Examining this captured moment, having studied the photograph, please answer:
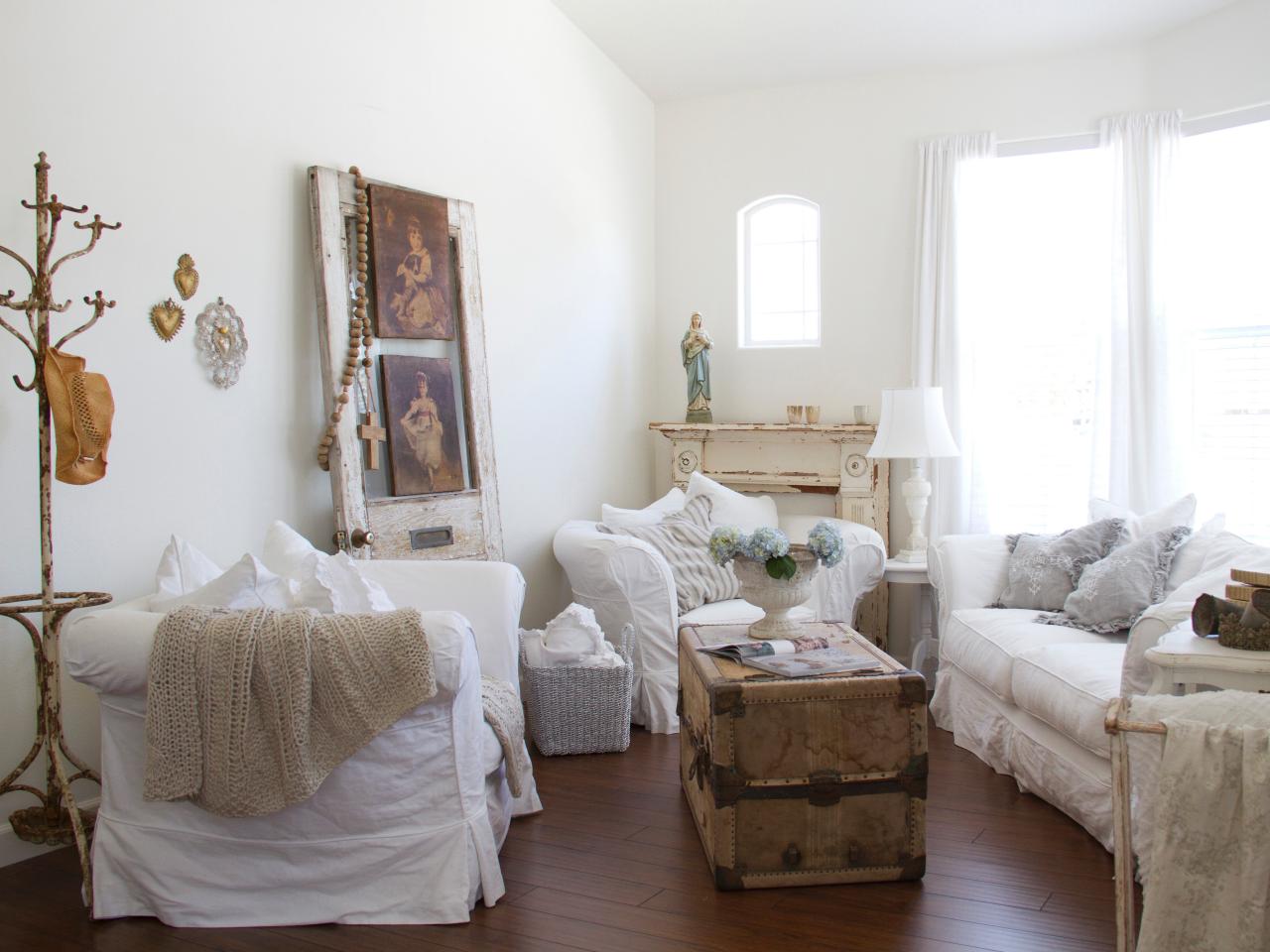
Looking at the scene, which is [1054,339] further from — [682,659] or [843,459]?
[682,659]

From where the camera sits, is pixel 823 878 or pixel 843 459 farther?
pixel 843 459

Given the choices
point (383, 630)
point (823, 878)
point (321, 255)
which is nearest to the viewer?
point (383, 630)

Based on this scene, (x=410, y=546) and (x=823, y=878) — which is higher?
(x=410, y=546)

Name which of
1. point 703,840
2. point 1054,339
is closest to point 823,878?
point 703,840

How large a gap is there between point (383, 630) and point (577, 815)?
3.65 feet

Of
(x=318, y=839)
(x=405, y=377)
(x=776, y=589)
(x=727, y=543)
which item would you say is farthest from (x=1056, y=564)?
(x=318, y=839)

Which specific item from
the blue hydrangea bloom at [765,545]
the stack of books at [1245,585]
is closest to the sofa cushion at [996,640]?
the stack of books at [1245,585]

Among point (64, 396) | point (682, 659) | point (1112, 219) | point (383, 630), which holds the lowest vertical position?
point (682, 659)

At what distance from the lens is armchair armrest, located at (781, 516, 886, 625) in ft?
15.8

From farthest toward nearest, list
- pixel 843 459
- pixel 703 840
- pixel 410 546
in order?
1. pixel 843 459
2. pixel 410 546
3. pixel 703 840

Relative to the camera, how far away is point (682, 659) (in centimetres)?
344

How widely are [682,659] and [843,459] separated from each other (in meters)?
2.40

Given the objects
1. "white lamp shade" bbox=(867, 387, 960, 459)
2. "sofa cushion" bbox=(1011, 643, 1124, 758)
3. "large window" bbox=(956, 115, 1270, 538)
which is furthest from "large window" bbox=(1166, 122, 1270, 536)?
"sofa cushion" bbox=(1011, 643, 1124, 758)

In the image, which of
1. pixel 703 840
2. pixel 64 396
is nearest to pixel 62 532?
pixel 64 396
